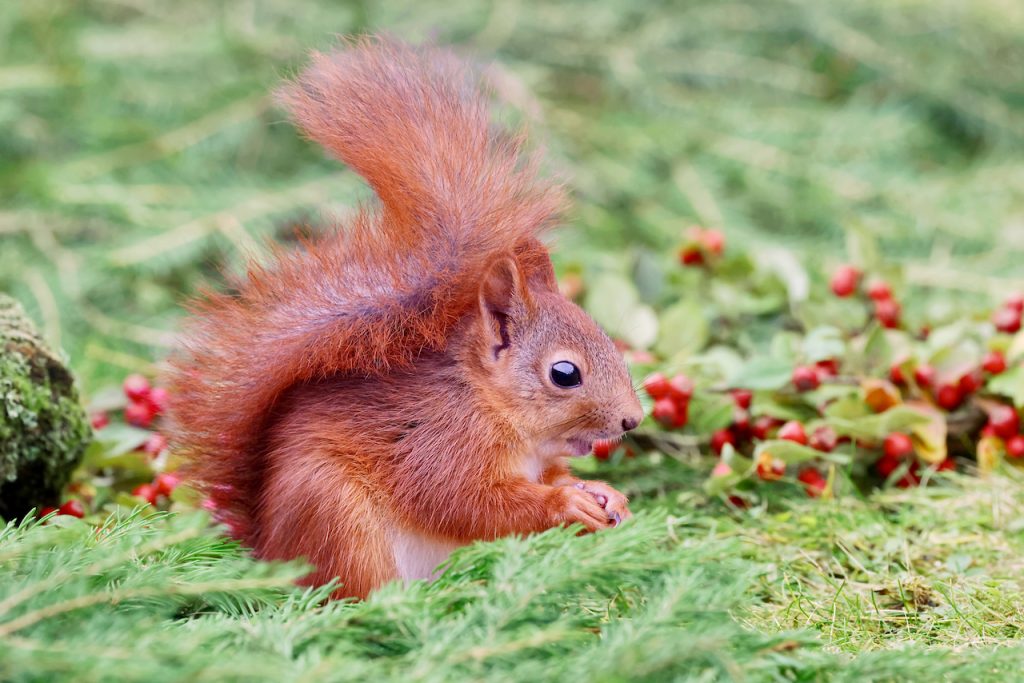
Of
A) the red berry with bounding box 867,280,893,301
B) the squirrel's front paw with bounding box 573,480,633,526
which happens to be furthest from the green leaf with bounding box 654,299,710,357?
the squirrel's front paw with bounding box 573,480,633,526

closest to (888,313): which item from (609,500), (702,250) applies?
(702,250)

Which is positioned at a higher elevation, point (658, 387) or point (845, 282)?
point (845, 282)

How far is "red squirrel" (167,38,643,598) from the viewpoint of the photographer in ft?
4.69

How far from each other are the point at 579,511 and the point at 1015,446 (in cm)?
112

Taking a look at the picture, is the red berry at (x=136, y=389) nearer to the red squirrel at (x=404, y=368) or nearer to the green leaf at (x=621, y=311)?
the red squirrel at (x=404, y=368)

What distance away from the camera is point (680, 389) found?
Answer: 2055 millimetres

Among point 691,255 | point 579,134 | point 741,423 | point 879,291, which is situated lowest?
point 741,423

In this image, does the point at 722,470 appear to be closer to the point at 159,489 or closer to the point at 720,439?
the point at 720,439

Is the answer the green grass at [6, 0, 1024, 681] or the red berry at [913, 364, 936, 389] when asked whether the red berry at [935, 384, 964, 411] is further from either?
the green grass at [6, 0, 1024, 681]

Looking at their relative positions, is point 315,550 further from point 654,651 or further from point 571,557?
point 654,651

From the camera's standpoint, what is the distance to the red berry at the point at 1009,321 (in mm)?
2252

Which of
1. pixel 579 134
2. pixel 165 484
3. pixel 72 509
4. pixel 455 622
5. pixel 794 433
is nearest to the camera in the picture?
pixel 455 622

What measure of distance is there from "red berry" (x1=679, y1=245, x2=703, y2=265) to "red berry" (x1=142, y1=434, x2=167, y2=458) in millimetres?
1335

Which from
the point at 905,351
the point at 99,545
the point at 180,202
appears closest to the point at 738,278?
the point at 905,351
